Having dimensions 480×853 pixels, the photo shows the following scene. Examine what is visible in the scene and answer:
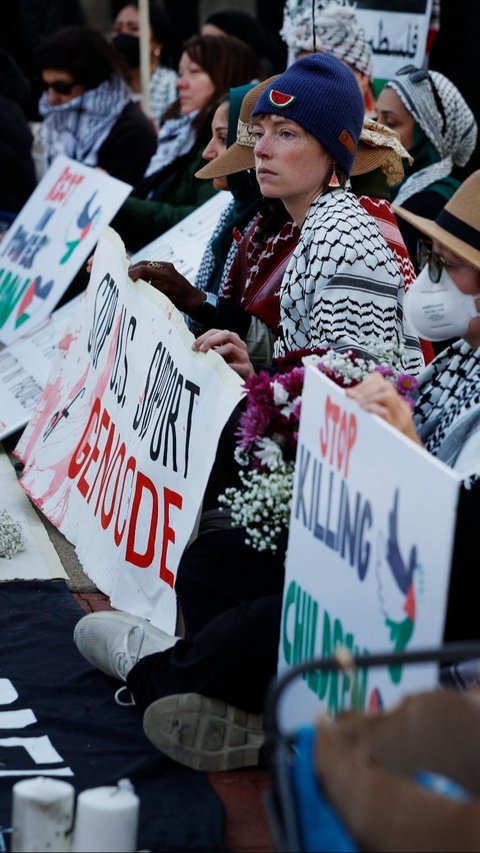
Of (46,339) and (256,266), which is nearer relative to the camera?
(256,266)

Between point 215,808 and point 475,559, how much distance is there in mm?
856

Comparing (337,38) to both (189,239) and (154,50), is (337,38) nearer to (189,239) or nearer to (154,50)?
(189,239)

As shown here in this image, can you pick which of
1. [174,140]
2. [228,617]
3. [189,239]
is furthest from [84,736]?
[174,140]

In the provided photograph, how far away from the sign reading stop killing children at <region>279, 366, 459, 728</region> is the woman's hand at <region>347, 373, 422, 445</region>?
0.02 m

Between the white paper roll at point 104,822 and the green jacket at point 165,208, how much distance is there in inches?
197

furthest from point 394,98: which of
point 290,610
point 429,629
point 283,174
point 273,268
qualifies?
point 429,629

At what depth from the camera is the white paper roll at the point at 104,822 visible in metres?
2.65

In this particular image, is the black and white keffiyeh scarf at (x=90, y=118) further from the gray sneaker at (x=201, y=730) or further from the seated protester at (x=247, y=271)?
the gray sneaker at (x=201, y=730)

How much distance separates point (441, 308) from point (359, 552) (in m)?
0.75

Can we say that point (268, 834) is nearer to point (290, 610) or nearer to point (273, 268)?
point (290, 610)

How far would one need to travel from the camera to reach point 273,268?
495cm

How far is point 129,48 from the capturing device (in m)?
10.9

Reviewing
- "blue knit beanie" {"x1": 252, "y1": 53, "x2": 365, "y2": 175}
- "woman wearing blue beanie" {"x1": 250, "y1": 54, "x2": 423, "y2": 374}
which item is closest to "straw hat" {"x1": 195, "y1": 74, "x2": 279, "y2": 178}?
"woman wearing blue beanie" {"x1": 250, "y1": 54, "x2": 423, "y2": 374}

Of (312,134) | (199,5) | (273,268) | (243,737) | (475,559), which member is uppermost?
(312,134)
